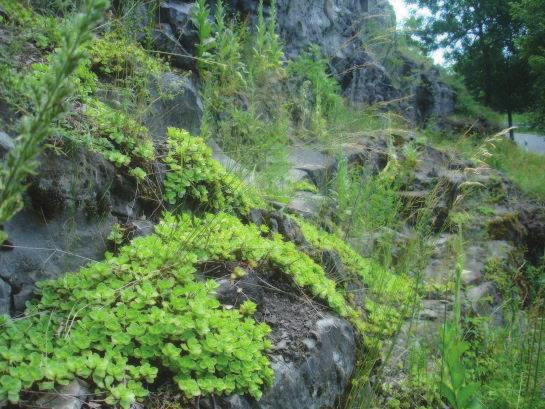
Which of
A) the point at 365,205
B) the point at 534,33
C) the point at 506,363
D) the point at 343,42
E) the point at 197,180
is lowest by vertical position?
the point at 506,363

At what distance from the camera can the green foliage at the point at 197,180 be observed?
10.8 ft

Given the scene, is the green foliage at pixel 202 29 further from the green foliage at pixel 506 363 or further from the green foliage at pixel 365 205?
the green foliage at pixel 506 363

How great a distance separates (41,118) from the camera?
0.89 metres

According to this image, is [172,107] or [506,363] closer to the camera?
[506,363]

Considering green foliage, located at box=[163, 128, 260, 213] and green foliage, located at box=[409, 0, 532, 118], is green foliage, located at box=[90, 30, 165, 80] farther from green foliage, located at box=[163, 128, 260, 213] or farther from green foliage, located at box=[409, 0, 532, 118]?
green foliage, located at box=[409, 0, 532, 118]

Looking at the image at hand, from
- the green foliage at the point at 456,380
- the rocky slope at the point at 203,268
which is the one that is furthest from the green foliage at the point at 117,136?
the green foliage at the point at 456,380

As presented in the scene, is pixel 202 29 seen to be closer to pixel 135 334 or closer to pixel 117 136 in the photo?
pixel 117 136

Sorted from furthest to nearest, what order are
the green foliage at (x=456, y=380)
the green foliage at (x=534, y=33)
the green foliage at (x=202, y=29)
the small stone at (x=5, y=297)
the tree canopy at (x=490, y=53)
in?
the tree canopy at (x=490, y=53) < the green foliage at (x=534, y=33) < the green foliage at (x=202, y=29) < the small stone at (x=5, y=297) < the green foliage at (x=456, y=380)

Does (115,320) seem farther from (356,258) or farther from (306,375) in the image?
(356,258)

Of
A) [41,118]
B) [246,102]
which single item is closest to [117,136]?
[41,118]

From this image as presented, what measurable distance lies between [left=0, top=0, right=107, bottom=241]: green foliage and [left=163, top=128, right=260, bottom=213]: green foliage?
7.52 ft

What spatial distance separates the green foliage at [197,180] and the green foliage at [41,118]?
7.52 feet

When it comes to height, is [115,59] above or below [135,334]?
above

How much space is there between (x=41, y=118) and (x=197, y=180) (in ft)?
8.22
